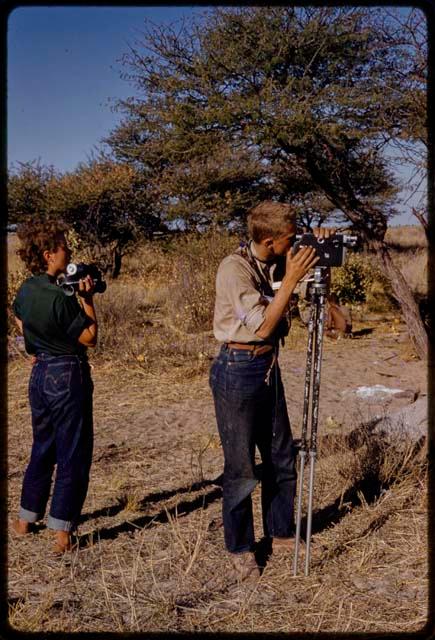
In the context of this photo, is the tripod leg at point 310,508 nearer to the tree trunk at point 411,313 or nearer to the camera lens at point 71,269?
the camera lens at point 71,269

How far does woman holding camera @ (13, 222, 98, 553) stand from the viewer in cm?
373

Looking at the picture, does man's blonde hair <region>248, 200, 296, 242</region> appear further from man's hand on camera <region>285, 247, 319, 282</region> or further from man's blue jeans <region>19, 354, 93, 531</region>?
man's blue jeans <region>19, 354, 93, 531</region>

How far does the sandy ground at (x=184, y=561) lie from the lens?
327cm

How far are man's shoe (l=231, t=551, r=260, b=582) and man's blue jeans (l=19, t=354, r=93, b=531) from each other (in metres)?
0.89

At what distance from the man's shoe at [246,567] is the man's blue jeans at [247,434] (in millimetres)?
32

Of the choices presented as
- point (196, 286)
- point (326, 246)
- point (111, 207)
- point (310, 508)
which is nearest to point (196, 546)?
point (310, 508)

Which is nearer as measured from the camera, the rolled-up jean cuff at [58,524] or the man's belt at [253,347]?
the man's belt at [253,347]

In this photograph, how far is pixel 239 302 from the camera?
3307 mm

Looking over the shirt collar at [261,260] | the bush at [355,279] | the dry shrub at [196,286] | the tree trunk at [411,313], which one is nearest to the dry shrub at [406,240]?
the bush at [355,279]

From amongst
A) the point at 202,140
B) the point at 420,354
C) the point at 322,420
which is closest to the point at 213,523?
the point at 322,420

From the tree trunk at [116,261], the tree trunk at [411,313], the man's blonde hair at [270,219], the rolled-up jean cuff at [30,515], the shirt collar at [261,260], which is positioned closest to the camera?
the man's blonde hair at [270,219]

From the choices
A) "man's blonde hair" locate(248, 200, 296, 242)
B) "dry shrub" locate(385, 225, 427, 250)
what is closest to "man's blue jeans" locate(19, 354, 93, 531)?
"man's blonde hair" locate(248, 200, 296, 242)

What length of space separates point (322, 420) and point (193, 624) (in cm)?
370

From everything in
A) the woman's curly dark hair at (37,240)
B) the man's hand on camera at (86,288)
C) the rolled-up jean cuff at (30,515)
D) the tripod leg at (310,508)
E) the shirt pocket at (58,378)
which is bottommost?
the rolled-up jean cuff at (30,515)
